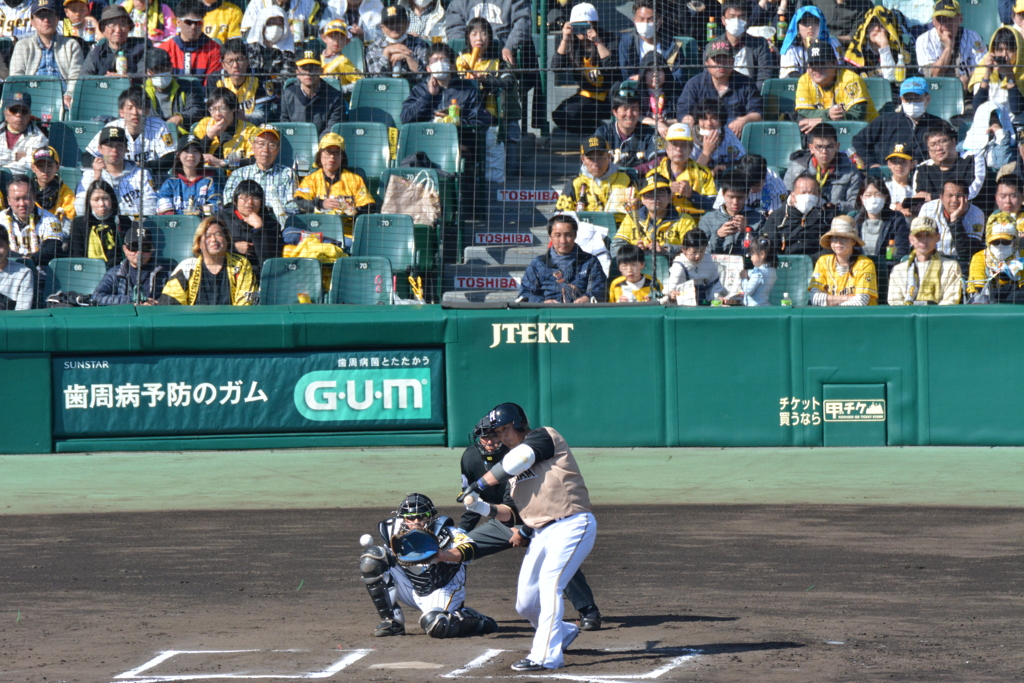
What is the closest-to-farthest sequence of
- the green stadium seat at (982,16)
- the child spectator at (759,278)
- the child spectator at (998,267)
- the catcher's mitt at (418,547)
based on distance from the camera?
the catcher's mitt at (418,547) < the child spectator at (998,267) < the child spectator at (759,278) < the green stadium seat at (982,16)

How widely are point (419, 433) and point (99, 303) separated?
12.0ft

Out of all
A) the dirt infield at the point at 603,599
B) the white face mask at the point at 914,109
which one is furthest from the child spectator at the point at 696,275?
the dirt infield at the point at 603,599

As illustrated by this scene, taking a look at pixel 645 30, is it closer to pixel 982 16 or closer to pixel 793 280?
pixel 793 280

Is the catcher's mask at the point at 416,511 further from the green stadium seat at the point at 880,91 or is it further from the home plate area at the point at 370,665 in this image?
the green stadium seat at the point at 880,91

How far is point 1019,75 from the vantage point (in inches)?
563

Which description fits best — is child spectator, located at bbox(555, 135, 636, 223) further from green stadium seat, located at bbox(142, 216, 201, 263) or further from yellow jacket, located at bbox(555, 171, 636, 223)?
green stadium seat, located at bbox(142, 216, 201, 263)

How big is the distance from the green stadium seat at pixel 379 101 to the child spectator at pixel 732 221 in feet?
12.8

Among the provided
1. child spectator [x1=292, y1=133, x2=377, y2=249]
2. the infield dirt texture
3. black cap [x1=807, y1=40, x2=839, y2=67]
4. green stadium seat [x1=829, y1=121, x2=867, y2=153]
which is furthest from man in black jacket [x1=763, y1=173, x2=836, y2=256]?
child spectator [x1=292, y1=133, x2=377, y2=249]

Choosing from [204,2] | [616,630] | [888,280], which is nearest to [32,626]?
[616,630]

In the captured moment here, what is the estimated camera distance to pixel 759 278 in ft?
44.7

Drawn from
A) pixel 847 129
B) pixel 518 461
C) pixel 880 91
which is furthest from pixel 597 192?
pixel 518 461

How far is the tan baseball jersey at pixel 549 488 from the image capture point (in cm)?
659

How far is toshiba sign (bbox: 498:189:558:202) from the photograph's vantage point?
1420cm

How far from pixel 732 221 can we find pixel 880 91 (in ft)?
10.2
